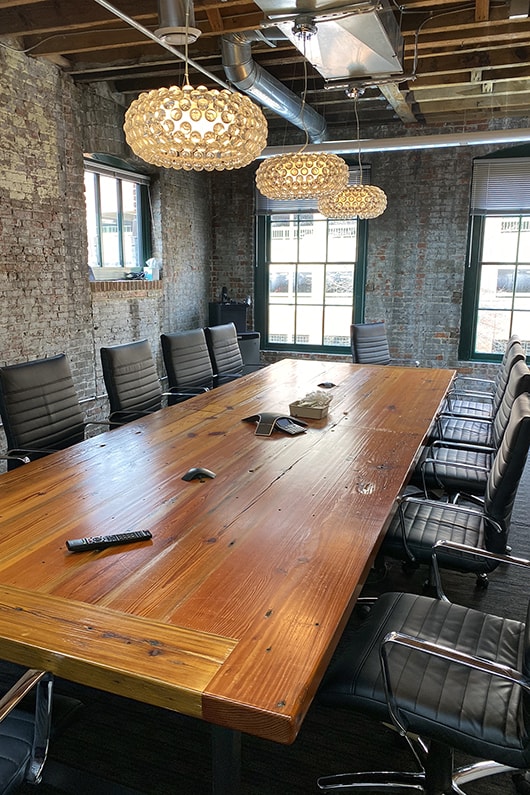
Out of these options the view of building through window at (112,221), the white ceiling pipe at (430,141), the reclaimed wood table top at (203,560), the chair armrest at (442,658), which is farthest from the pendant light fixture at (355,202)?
the chair armrest at (442,658)

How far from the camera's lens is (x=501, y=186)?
21.3 ft

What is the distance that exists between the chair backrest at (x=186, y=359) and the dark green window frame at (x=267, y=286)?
2.92 m

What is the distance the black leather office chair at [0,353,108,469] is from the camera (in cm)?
299

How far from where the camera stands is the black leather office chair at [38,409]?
9.80 ft

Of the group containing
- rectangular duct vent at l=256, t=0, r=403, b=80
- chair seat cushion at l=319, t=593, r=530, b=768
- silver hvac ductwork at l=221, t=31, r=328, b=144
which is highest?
silver hvac ductwork at l=221, t=31, r=328, b=144

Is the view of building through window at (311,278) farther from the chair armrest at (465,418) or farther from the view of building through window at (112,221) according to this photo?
the chair armrest at (465,418)

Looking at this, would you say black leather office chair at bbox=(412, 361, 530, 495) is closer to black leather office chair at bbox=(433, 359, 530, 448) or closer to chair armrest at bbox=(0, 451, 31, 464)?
black leather office chair at bbox=(433, 359, 530, 448)

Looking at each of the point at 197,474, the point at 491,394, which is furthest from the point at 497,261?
the point at 197,474

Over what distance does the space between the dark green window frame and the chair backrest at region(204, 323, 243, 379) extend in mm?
2465

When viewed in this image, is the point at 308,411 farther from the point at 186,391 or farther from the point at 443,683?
the point at 443,683

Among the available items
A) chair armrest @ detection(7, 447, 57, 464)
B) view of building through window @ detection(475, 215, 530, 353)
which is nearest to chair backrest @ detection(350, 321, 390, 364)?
view of building through window @ detection(475, 215, 530, 353)

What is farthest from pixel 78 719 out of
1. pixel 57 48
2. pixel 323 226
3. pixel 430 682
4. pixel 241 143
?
pixel 323 226

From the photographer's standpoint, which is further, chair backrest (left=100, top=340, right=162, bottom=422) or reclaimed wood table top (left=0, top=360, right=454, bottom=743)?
chair backrest (left=100, top=340, right=162, bottom=422)

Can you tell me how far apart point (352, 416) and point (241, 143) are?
1.56 meters
